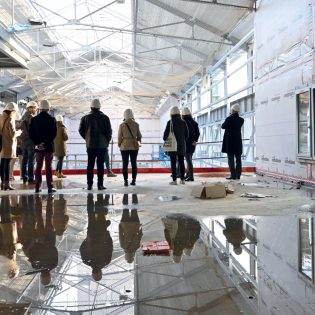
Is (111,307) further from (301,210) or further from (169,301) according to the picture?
(301,210)

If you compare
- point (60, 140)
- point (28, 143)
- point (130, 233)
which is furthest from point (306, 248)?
point (60, 140)

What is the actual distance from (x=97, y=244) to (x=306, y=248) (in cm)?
170

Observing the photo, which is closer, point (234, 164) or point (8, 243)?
point (8, 243)

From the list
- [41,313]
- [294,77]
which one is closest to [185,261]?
[41,313]

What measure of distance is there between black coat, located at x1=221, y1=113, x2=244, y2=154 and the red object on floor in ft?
16.7

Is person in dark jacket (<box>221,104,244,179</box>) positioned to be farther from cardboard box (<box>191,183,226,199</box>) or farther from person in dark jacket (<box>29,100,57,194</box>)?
person in dark jacket (<box>29,100,57,194</box>)

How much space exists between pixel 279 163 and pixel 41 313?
7046 millimetres

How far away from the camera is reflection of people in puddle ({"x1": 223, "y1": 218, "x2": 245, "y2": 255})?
324 cm

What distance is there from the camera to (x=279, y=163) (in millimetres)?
8281

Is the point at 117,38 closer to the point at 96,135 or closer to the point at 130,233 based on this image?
the point at 96,135

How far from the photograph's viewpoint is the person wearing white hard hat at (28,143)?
759cm

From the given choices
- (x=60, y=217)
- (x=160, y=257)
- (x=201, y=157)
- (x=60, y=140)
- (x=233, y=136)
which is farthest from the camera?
(x=201, y=157)

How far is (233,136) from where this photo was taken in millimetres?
8125

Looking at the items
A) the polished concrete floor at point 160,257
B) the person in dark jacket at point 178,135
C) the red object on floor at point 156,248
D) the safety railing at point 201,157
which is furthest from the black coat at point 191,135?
the red object on floor at point 156,248
